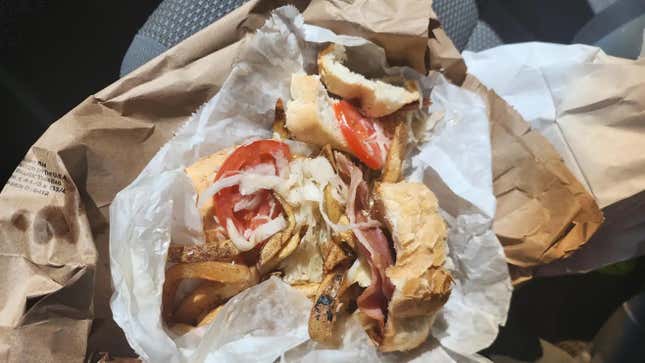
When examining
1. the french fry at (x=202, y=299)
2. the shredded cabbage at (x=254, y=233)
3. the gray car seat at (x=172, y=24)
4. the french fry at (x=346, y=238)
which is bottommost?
the french fry at (x=202, y=299)

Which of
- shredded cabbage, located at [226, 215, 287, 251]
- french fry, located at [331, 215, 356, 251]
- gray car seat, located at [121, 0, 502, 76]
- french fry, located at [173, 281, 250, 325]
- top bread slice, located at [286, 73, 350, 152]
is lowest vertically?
french fry, located at [173, 281, 250, 325]

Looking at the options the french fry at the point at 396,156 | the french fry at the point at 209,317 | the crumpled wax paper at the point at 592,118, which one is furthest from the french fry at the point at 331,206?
the crumpled wax paper at the point at 592,118

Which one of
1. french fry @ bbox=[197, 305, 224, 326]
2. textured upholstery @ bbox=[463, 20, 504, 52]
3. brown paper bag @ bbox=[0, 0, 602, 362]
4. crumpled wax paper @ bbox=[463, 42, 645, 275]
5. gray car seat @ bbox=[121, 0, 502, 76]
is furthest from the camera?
textured upholstery @ bbox=[463, 20, 504, 52]

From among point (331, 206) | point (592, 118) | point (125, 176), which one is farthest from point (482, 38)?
point (125, 176)

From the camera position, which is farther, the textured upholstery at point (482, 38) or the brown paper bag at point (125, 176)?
the textured upholstery at point (482, 38)

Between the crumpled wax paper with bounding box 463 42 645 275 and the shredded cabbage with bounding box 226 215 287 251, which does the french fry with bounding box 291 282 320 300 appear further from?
the crumpled wax paper with bounding box 463 42 645 275

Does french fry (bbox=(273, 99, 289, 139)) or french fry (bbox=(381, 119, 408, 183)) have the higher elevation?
french fry (bbox=(273, 99, 289, 139))

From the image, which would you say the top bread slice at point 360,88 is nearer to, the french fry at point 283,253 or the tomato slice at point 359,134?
the tomato slice at point 359,134

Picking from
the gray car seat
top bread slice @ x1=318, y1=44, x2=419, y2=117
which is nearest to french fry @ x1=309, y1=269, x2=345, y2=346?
top bread slice @ x1=318, y1=44, x2=419, y2=117
